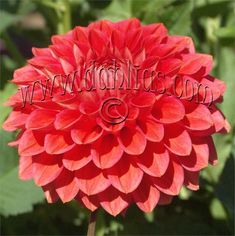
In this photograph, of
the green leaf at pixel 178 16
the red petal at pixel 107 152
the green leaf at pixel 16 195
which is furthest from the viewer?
the green leaf at pixel 178 16

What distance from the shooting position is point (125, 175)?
678mm

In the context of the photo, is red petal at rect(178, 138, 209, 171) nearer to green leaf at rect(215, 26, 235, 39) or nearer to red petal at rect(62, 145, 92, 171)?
red petal at rect(62, 145, 92, 171)

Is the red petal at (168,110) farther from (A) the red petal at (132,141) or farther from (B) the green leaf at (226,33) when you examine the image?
(B) the green leaf at (226,33)

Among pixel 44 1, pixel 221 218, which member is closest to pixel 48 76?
pixel 44 1

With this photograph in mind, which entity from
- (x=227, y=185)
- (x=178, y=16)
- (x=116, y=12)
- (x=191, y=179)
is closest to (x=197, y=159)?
(x=191, y=179)

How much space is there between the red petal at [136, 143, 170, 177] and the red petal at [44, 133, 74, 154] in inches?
3.3

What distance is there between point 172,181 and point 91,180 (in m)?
0.10

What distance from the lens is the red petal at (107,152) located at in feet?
2.19

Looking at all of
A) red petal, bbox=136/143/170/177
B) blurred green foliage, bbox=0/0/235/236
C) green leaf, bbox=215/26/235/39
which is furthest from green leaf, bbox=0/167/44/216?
green leaf, bbox=215/26/235/39

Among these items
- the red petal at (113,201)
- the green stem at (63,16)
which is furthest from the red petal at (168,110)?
the green stem at (63,16)

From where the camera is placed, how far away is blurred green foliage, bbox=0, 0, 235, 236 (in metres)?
0.94

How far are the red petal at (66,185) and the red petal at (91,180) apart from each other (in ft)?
0.04

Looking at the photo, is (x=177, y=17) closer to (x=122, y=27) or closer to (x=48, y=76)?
(x=122, y=27)

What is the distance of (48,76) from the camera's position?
73 centimetres
